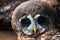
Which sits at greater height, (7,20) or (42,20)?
(7,20)

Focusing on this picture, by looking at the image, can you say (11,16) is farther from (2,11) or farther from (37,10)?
(37,10)

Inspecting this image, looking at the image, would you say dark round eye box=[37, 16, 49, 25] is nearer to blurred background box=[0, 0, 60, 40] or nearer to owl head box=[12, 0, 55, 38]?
owl head box=[12, 0, 55, 38]

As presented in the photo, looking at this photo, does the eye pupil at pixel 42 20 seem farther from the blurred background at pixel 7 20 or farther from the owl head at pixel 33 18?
the blurred background at pixel 7 20

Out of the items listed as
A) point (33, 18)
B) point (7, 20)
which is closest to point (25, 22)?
point (33, 18)

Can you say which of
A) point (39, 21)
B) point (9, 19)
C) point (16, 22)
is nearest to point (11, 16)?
point (9, 19)

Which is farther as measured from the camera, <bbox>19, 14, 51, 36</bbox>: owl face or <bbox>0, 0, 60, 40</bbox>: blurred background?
<bbox>0, 0, 60, 40</bbox>: blurred background

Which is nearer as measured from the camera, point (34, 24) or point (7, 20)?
point (34, 24)

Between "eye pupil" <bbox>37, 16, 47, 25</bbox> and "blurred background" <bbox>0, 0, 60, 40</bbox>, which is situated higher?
"blurred background" <bbox>0, 0, 60, 40</bbox>

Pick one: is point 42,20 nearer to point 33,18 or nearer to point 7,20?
point 33,18

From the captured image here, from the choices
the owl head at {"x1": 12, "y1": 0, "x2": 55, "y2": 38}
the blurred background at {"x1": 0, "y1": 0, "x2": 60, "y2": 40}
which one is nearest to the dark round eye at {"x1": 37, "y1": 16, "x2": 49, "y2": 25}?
the owl head at {"x1": 12, "y1": 0, "x2": 55, "y2": 38}
